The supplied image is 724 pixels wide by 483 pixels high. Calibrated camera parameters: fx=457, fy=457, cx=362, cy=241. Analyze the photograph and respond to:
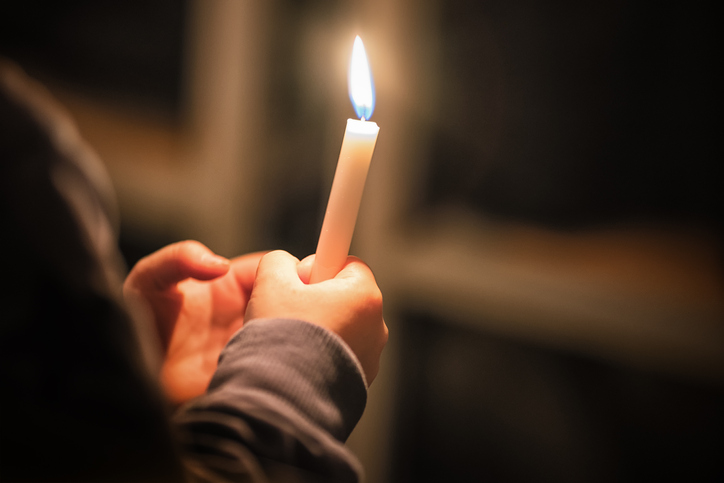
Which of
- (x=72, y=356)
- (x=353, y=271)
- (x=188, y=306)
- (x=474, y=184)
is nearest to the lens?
(x=72, y=356)

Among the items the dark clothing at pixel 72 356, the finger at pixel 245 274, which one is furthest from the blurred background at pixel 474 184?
the dark clothing at pixel 72 356

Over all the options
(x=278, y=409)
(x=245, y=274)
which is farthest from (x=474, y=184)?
(x=278, y=409)

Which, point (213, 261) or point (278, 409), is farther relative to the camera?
point (213, 261)

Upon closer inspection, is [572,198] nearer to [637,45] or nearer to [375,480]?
[637,45]

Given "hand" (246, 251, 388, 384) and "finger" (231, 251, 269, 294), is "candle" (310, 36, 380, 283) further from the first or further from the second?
"finger" (231, 251, 269, 294)

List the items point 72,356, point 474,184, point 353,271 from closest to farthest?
point 72,356 < point 353,271 < point 474,184

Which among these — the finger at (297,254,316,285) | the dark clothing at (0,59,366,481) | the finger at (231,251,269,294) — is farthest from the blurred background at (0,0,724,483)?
the dark clothing at (0,59,366,481)

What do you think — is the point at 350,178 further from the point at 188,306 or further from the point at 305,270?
the point at 188,306

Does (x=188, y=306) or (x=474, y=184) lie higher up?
(x=474, y=184)
